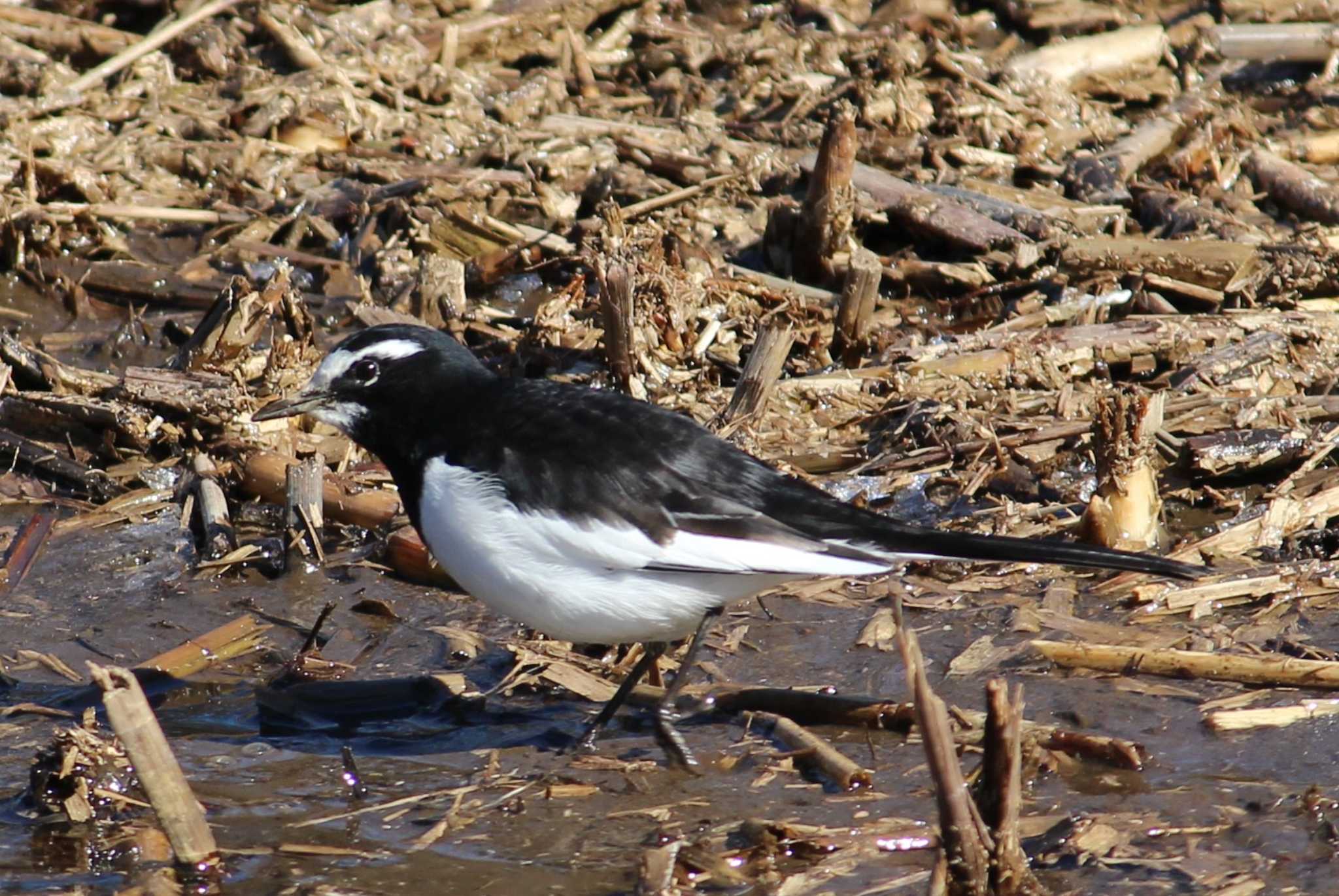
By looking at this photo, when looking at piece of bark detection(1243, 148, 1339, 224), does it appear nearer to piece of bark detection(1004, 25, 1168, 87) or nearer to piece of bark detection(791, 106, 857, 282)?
piece of bark detection(1004, 25, 1168, 87)

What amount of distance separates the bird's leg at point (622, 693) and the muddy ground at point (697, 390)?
0.09 metres

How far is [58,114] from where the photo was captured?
397 inches

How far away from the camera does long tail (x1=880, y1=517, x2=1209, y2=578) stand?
17.5 ft

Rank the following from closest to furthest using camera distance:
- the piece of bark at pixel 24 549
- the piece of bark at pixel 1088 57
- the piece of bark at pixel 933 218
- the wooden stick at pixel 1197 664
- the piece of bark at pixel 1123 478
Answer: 1. the wooden stick at pixel 1197 664
2. the piece of bark at pixel 1123 478
3. the piece of bark at pixel 24 549
4. the piece of bark at pixel 933 218
5. the piece of bark at pixel 1088 57

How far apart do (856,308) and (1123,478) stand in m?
1.87

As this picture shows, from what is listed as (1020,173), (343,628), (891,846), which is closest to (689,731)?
(891,846)

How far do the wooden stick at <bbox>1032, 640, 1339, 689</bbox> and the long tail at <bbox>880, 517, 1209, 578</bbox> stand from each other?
540 mm

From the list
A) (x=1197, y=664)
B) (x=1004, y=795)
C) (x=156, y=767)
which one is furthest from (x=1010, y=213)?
(x=156, y=767)

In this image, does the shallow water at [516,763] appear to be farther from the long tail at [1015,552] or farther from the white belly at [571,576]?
the long tail at [1015,552]

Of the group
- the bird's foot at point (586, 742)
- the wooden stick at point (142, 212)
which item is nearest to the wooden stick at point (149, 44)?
the wooden stick at point (142, 212)

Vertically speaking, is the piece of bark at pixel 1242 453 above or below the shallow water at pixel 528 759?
above

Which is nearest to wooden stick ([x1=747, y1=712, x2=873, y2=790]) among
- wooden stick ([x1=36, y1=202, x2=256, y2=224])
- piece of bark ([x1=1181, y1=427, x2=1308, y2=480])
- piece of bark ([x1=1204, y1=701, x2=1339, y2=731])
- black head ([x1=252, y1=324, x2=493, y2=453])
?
piece of bark ([x1=1204, y1=701, x2=1339, y2=731])

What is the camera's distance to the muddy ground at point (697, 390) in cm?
535

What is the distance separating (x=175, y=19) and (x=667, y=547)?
22.2 ft
